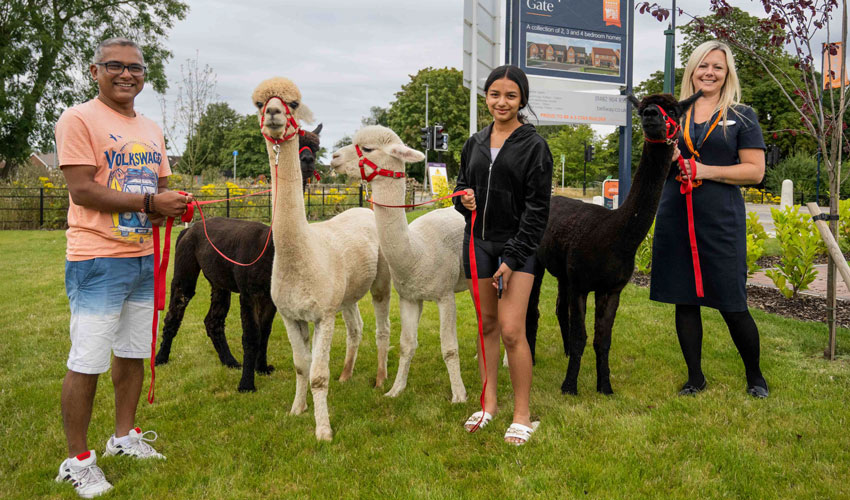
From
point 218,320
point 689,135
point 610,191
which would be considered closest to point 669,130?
point 689,135

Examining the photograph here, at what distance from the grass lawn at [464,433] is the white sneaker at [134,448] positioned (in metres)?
0.07

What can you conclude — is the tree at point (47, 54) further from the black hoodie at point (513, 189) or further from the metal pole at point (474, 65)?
the black hoodie at point (513, 189)

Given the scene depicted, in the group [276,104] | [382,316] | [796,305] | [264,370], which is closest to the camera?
[276,104]

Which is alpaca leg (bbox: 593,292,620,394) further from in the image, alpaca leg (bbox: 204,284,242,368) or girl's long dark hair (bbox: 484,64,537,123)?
alpaca leg (bbox: 204,284,242,368)

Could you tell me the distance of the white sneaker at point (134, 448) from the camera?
11.5 ft

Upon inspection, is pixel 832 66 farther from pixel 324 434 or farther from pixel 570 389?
pixel 324 434

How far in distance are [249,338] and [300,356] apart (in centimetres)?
72

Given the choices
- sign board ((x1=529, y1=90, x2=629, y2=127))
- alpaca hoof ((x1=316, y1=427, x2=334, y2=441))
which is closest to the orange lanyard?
alpaca hoof ((x1=316, y1=427, x2=334, y2=441))

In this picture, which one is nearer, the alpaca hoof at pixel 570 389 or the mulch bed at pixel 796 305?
the alpaca hoof at pixel 570 389

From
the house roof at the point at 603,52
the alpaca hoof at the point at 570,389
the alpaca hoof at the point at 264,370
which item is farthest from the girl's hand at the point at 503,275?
the house roof at the point at 603,52

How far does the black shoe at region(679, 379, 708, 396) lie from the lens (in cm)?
445

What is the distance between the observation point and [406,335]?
4.56 m

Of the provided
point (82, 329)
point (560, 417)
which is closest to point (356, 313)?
point (560, 417)

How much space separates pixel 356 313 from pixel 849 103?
4981mm
